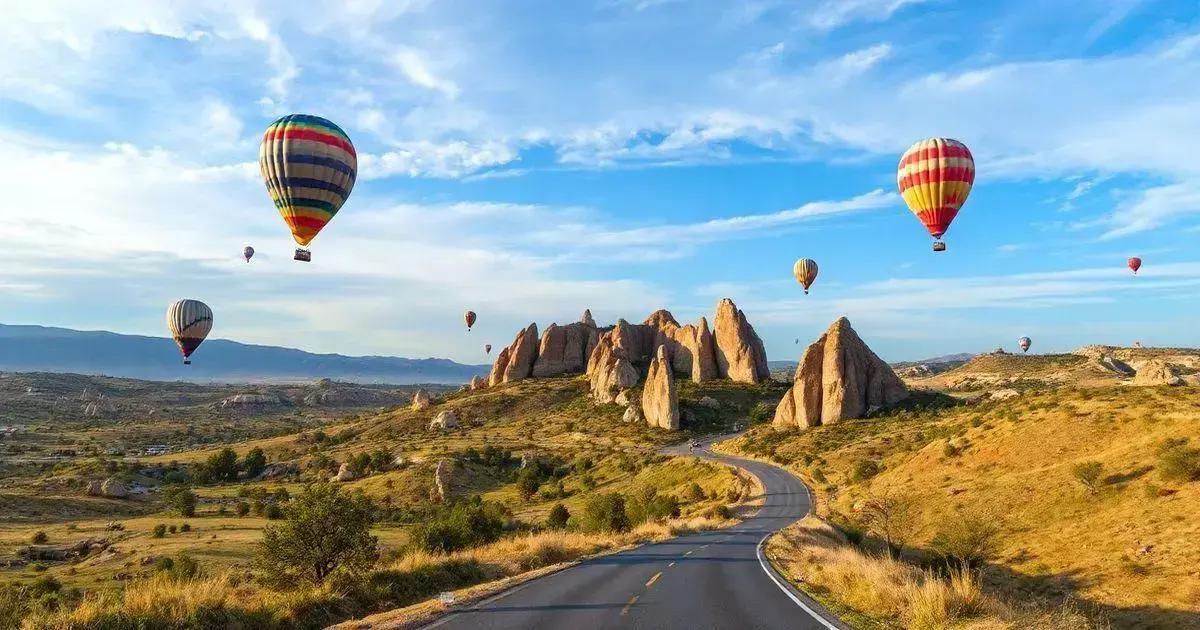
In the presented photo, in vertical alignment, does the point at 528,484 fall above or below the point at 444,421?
below

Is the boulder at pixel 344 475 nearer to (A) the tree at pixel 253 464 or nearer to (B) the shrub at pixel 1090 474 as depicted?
(A) the tree at pixel 253 464

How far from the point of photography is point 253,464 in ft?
290

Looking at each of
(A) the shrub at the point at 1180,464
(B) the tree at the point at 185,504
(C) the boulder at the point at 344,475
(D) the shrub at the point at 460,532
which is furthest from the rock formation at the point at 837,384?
(B) the tree at the point at 185,504

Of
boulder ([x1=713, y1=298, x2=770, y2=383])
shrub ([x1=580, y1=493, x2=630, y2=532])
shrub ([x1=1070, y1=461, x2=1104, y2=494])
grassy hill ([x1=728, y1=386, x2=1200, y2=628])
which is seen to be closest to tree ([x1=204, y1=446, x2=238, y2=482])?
shrub ([x1=580, y1=493, x2=630, y2=532])

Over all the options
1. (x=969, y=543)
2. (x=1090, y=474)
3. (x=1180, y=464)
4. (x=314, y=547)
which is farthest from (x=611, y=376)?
(x=314, y=547)

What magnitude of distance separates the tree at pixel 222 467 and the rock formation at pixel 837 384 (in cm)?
6920

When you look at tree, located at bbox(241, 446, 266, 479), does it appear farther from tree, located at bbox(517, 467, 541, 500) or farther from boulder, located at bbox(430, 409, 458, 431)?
tree, located at bbox(517, 467, 541, 500)

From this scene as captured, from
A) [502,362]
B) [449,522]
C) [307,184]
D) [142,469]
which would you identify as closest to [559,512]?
[449,522]

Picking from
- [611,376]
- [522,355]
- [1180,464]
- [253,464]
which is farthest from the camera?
[522,355]

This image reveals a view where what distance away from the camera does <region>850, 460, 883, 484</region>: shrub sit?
51719 millimetres

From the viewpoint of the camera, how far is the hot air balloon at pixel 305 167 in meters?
37.6

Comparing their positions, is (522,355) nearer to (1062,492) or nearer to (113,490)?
(113,490)

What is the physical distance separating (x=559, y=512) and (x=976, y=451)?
1149 inches

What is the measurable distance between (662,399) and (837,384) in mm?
23542
